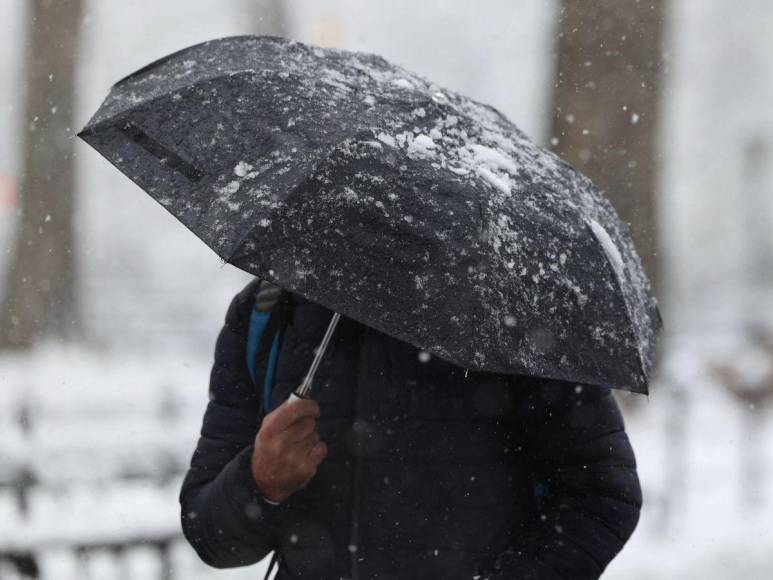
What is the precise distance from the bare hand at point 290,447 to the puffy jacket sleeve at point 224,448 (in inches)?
6.8

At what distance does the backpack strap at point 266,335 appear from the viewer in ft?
7.39

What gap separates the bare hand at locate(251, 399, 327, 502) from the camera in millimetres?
2031

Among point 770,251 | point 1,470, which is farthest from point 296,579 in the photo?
point 770,251

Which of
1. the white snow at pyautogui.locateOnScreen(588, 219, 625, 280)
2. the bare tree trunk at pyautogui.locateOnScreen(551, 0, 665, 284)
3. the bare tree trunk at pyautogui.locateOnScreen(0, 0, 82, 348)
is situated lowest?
the bare tree trunk at pyautogui.locateOnScreen(0, 0, 82, 348)

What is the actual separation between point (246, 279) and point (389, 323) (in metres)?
24.2

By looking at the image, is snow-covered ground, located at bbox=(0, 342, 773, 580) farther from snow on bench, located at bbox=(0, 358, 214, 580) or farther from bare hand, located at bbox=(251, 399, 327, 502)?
bare hand, located at bbox=(251, 399, 327, 502)

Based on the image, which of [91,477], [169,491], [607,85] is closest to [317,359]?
[169,491]

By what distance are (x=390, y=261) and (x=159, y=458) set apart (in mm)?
6163

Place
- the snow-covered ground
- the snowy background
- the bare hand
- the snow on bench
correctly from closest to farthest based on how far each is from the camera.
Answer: the bare hand < the snow on bench < the snow-covered ground < the snowy background

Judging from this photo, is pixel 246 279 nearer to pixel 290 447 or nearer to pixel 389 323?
pixel 290 447

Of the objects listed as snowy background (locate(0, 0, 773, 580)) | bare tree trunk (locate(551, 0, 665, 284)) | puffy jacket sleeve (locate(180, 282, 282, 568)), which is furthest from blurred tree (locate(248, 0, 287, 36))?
puffy jacket sleeve (locate(180, 282, 282, 568))

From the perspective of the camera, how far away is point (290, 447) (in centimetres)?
204

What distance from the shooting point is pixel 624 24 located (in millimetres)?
7676

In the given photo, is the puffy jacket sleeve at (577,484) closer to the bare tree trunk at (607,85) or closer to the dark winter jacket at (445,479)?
the dark winter jacket at (445,479)
